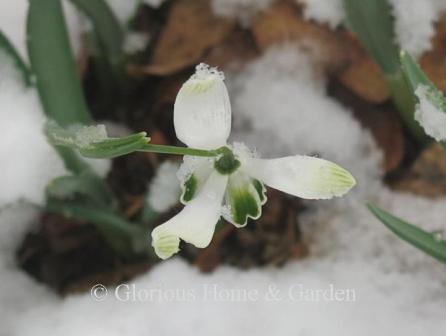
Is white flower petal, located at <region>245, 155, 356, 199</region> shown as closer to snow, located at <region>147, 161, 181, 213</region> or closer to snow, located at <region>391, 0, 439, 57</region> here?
snow, located at <region>147, 161, 181, 213</region>

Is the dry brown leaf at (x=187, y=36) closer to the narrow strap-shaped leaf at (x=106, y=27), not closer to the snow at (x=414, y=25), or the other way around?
the narrow strap-shaped leaf at (x=106, y=27)

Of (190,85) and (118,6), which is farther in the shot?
(118,6)

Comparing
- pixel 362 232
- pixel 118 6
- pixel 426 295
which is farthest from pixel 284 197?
pixel 118 6

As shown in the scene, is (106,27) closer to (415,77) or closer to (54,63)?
(54,63)

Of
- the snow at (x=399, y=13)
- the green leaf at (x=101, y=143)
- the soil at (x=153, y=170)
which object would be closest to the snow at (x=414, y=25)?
the snow at (x=399, y=13)

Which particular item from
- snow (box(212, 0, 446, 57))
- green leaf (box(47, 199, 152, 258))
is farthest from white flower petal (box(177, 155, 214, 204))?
→ snow (box(212, 0, 446, 57))

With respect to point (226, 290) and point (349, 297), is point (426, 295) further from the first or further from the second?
point (226, 290)
